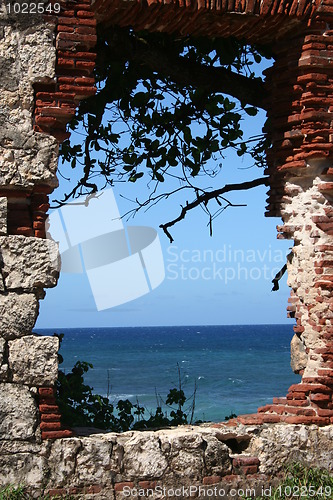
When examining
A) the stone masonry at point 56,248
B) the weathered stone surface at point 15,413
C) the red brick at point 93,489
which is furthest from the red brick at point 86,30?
the red brick at point 93,489

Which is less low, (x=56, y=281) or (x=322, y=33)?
(x=322, y=33)

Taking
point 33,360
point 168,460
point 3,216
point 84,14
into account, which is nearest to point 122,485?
point 168,460

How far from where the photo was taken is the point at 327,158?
7.41 meters

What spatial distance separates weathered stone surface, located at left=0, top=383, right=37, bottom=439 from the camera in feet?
21.0

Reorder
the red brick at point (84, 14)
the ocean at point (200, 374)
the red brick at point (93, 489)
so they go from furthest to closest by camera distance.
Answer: the ocean at point (200, 374)
the red brick at point (84, 14)
the red brick at point (93, 489)

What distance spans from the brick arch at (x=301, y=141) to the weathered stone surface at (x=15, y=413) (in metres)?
1.95

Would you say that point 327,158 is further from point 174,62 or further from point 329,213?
point 174,62

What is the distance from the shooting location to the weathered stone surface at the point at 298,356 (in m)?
7.53

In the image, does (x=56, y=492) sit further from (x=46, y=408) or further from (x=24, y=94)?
(x=24, y=94)

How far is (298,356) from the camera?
758 cm

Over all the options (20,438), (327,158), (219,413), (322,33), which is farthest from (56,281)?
(219,413)

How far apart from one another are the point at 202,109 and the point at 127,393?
1084 inches

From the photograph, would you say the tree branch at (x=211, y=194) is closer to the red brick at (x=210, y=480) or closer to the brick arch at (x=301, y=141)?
the brick arch at (x=301, y=141)

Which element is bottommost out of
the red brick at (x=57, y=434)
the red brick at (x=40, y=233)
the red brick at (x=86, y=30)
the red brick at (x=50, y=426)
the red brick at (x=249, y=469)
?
the red brick at (x=249, y=469)
